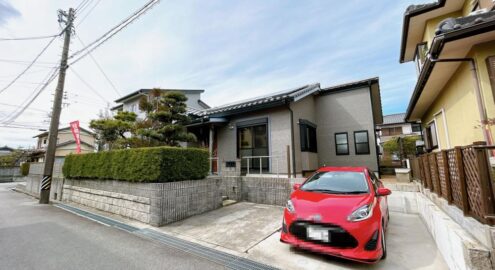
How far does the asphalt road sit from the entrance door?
5758 millimetres

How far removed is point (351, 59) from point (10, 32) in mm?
15155

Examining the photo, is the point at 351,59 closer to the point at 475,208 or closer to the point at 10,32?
the point at 475,208

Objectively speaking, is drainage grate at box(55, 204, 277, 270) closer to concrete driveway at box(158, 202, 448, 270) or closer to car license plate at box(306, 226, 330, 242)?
concrete driveway at box(158, 202, 448, 270)

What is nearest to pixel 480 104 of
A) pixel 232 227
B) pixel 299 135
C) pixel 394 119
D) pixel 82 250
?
pixel 232 227

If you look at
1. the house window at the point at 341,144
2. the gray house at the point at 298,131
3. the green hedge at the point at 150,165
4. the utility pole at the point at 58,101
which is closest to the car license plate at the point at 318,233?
the green hedge at the point at 150,165

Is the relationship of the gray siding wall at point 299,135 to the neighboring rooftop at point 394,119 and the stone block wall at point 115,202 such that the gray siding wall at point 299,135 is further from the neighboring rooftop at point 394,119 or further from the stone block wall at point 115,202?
Result: the neighboring rooftop at point 394,119

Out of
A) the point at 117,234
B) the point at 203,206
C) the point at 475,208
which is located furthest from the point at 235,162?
the point at 475,208

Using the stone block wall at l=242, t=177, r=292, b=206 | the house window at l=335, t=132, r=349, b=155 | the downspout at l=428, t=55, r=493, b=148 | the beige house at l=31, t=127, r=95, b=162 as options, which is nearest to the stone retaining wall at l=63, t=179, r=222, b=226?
the stone block wall at l=242, t=177, r=292, b=206

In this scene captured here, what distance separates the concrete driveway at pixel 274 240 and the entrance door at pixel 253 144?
3188mm

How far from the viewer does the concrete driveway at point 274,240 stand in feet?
10.3

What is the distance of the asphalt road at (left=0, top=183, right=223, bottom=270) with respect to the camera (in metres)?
3.23

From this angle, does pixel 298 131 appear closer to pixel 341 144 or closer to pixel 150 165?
pixel 341 144

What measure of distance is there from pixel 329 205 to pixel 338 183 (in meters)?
0.94

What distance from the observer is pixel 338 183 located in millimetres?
4094
